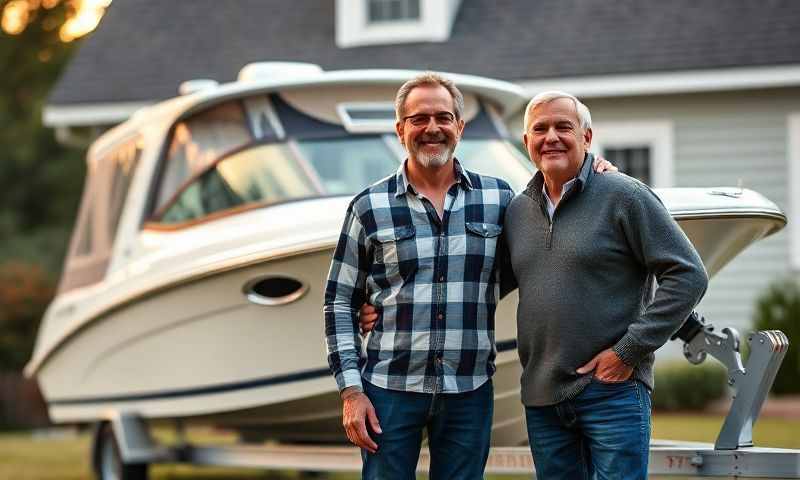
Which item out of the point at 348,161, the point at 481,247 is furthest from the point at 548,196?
the point at 348,161

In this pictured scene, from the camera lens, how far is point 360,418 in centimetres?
446

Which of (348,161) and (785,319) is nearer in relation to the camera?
(348,161)

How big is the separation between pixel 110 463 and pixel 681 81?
791cm

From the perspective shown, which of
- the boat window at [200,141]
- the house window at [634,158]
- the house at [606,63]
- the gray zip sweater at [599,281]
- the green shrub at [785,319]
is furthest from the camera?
the house window at [634,158]

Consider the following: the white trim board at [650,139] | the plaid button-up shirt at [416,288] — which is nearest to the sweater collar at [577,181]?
the plaid button-up shirt at [416,288]

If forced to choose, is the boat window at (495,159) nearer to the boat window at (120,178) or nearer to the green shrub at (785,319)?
the boat window at (120,178)

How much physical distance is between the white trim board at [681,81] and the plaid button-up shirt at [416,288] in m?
9.99

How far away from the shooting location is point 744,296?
14477 mm

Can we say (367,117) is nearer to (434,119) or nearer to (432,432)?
(434,119)

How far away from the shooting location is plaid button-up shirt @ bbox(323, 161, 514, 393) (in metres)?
4.52

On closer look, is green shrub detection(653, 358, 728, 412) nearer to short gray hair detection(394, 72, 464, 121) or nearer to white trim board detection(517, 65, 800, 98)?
white trim board detection(517, 65, 800, 98)

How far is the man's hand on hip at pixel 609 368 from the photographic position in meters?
4.28

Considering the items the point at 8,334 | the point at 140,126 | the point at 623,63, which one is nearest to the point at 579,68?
the point at 623,63

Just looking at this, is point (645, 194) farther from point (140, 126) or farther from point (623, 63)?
point (623, 63)
